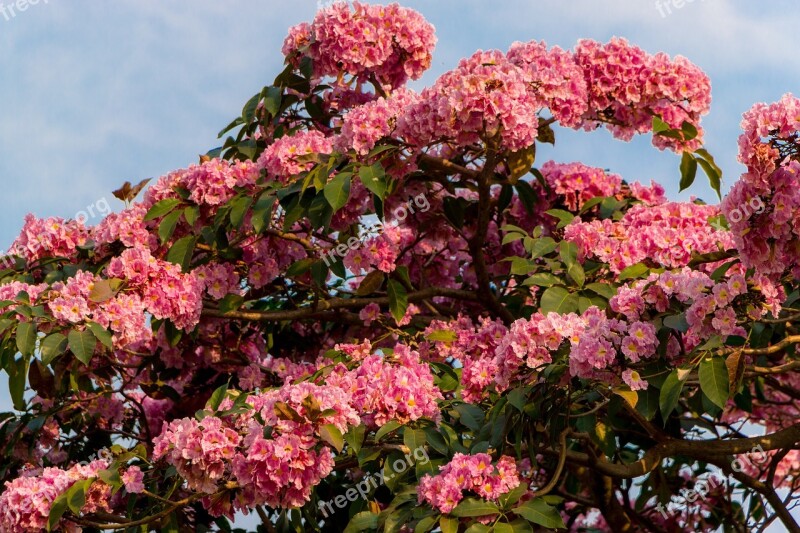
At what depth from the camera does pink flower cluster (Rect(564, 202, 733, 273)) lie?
169 inches

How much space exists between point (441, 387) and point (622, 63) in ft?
5.59

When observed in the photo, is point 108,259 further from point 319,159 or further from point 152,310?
point 319,159

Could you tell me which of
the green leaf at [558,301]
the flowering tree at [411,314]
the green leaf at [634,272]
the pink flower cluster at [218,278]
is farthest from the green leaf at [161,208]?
the green leaf at [634,272]

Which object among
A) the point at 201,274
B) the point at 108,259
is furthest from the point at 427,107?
the point at 108,259

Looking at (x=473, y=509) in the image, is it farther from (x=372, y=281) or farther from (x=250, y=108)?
(x=250, y=108)

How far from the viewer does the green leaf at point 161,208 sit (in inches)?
172

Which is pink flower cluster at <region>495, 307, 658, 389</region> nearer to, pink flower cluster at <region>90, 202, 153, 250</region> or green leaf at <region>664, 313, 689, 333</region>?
green leaf at <region>664, 313, 689, 333</region>

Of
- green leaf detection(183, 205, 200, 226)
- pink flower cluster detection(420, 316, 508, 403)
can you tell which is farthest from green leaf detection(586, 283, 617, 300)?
green leaf detection(183, 205, 200, 226)

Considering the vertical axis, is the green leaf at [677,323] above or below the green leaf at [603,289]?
below

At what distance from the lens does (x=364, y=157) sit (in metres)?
4.12

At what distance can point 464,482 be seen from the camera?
314 centimetres

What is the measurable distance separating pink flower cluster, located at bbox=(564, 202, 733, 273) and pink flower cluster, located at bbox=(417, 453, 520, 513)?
1.36 meters

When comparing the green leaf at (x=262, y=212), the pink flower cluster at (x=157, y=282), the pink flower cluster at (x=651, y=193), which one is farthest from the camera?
the pink flower cluster at (x=651, y=193)

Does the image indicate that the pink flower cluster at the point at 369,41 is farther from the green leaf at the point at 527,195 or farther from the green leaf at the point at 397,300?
the green leaf at the point at 397,300
